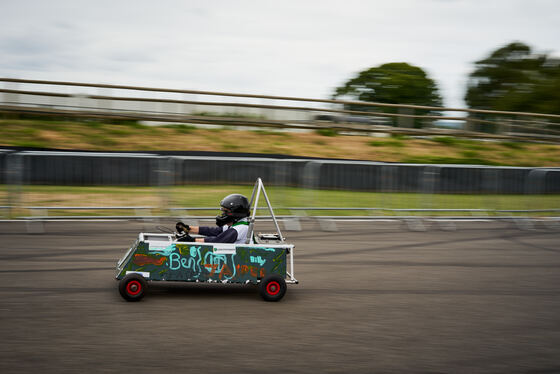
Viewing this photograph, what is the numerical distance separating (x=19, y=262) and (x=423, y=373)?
249 inches

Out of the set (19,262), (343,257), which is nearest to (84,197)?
(19,262)

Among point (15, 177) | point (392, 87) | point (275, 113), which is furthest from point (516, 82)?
point (15, 177)

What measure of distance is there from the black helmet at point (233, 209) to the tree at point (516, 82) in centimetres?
3403

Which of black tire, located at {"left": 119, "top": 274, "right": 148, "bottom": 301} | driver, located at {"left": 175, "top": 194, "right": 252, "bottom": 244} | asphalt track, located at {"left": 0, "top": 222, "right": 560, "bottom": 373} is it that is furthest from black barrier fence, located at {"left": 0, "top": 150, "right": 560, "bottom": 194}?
black tire, located at {"left": 119, "top": 274, "right": 148, "bottom": 301}

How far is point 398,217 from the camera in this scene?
13.1 m

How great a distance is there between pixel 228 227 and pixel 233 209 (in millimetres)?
238

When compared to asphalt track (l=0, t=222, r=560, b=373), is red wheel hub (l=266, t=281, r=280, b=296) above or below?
above

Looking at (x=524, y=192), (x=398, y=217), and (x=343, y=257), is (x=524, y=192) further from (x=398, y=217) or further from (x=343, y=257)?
(x=343, y=257)

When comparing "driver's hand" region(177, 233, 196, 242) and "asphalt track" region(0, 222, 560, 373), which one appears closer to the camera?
"asphalt track" region(0, 222, 560, 373)

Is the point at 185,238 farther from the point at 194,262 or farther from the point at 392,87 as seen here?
the point at 392,87

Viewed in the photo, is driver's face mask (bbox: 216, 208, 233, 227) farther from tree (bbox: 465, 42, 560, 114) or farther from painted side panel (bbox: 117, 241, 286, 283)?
tree (bbox: 465, 42, 560, 114)

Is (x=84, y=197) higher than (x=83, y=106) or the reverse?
the reverse

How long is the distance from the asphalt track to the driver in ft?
2.39

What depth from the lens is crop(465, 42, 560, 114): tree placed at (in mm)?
35844
